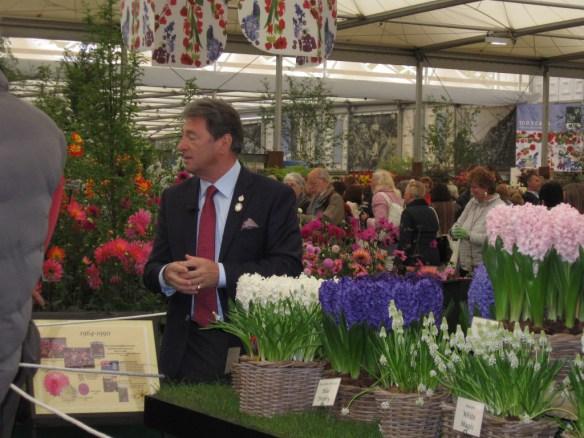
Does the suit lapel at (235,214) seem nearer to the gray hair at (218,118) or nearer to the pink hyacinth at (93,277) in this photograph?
the gray hair at (218,118)

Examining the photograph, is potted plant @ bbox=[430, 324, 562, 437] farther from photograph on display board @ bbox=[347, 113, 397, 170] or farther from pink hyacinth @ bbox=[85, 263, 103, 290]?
photograph on display board @ bbox=[347, 113, 397, 170]

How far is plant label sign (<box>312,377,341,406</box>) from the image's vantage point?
2547 millimetres

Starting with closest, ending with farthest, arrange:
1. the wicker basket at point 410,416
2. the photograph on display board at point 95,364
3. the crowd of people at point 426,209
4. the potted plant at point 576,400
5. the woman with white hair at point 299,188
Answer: the potted plant at point 576,400 → the wicker basket at point 410,416 → the photograph on display board at point 95,364 → the crowd of people at point 426,209 → the woman with white hair at point 299,188

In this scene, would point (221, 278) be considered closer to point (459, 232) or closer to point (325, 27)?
point (325, 27)

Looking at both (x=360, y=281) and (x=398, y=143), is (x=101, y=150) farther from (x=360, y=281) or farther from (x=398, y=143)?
(x=398, y=143)

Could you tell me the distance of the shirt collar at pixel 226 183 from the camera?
3641 millimetres

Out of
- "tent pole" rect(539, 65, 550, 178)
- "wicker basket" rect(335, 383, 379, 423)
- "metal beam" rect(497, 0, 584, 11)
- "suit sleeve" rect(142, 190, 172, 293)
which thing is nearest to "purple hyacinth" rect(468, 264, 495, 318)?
"wicker basket" rect(335, 383, 379, 423)

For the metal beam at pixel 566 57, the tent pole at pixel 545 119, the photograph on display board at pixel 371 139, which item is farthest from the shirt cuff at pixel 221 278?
the photograph on display board at pixel 371 139

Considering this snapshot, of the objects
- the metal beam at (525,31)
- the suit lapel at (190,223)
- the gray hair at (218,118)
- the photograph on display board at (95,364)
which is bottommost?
the photograph on display board at (95,364)

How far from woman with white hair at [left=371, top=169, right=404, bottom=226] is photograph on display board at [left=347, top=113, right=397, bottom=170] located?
1747cm

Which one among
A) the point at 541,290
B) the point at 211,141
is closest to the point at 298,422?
the point at 541,290

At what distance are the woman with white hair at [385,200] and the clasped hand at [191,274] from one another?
6.16 meters

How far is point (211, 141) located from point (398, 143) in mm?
24220

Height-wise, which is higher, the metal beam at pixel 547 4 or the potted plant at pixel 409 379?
the metal beam at pixel 547 4
